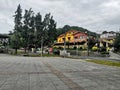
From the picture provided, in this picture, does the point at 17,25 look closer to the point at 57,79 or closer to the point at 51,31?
the point at 51,31

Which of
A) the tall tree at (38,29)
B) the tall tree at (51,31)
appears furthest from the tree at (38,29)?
the tall tree at (51,31)

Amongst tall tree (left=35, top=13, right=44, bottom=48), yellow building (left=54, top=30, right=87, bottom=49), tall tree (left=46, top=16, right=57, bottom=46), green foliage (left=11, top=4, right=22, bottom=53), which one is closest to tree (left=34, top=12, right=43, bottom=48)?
tall tree (left=35, top=13, right=44, bottom=48)

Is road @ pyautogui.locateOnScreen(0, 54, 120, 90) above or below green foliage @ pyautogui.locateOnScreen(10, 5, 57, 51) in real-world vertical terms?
below

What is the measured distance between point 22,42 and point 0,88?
6570 centimetres

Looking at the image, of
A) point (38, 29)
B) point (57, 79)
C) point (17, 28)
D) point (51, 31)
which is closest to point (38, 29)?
point (38, 29)

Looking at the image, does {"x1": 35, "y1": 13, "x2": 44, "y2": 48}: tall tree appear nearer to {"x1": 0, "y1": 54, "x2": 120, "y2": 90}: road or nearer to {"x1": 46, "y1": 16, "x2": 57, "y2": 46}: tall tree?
{"x1": 46, "y1": 16, "x2": 57, "y2": 46}: tall tree

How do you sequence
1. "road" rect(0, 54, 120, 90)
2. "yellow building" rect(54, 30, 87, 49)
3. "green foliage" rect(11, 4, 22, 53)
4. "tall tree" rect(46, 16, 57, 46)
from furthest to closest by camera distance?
"yellow building" rect(54, 30, 87, 49)
"tall tree" rect(46, 16, 57, 46)
"green foliage" rect(11, 4, 22, 53)
"road" rect(0, 54, 120, 90)

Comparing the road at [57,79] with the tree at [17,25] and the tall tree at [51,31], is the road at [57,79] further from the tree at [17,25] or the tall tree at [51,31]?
the tall tree at [51,31]

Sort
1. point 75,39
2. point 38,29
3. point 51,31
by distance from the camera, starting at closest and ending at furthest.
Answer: point 38,29, point 51,31, point 75,39

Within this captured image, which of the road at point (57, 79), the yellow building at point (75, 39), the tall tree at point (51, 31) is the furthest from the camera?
the yellow building at point (75, 39)

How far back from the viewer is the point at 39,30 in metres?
76.9

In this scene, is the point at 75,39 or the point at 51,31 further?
the point at 75,39

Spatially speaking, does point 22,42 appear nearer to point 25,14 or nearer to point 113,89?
point 25,14

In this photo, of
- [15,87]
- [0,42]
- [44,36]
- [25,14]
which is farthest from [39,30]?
[15,87]
